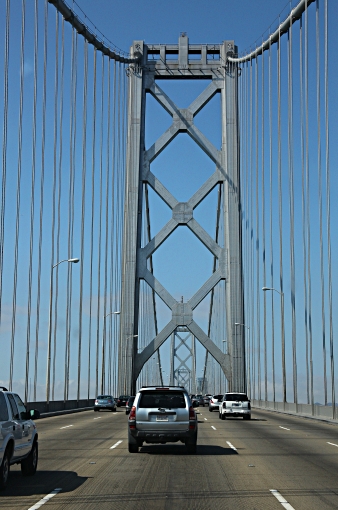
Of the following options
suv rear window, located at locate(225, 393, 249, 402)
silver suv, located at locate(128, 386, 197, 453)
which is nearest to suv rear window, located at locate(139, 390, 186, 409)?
silver suv, located at locate(128, 386, 197, 453)

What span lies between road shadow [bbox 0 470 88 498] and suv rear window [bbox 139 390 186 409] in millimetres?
4374

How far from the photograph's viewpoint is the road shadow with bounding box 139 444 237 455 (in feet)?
55.9

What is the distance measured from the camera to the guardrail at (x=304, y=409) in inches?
1409

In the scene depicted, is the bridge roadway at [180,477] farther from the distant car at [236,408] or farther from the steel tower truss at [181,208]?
the steel tower truss at [181,208]

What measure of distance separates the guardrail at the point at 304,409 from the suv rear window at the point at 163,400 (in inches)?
687

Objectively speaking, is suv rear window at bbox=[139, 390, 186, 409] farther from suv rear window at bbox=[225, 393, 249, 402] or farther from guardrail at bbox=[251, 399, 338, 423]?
suv rear window at bbox=[225, 393, 249, 402]

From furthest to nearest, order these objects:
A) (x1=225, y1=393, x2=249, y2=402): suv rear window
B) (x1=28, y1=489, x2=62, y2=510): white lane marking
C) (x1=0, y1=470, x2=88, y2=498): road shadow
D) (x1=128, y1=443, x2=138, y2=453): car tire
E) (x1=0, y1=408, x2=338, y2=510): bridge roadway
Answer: (x1=225, y1=393, x2=249, y2=402): suv rear window, (x1=128, y1=443, x2=138, y2=453): car tire, (x1=0, y1=470, x2=88, y2=498): road shadow, (x1=0, y1=408, x2=338, y2=510): bridge roadway, (x1=28, y1=489, x2=62, y2=510): white lane marking

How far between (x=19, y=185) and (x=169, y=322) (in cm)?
3179

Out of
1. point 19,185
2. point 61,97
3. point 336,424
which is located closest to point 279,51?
point 61,97

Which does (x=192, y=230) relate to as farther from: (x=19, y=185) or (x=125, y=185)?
(x=19, y=185)

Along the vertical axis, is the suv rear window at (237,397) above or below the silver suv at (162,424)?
above

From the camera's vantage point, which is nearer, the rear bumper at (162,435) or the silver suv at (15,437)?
the silver suv at (15,437)

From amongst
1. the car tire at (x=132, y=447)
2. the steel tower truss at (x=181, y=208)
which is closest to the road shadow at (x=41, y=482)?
the car tire at (x=132, y=447)

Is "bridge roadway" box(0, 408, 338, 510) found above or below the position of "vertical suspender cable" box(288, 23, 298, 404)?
below
